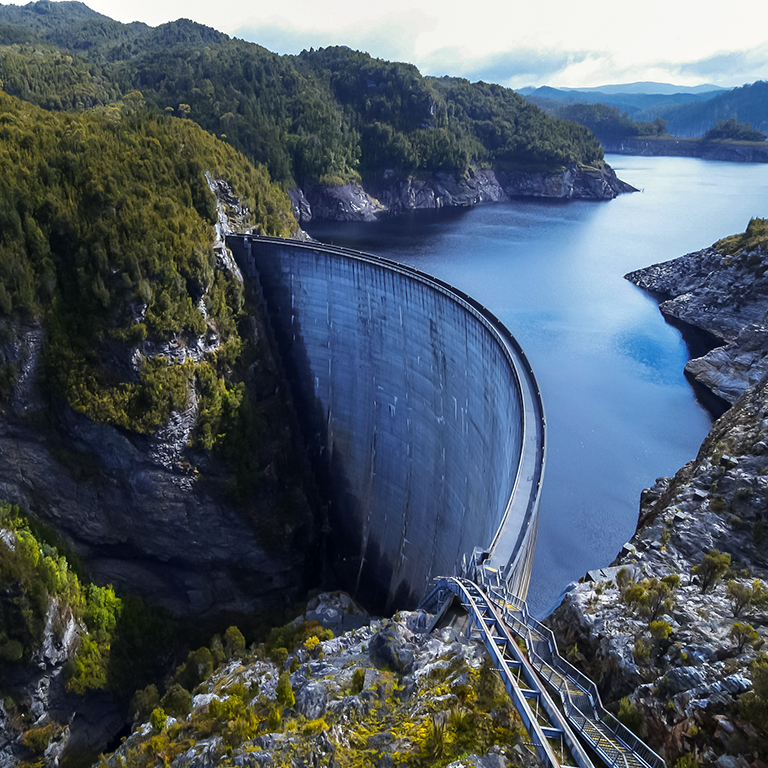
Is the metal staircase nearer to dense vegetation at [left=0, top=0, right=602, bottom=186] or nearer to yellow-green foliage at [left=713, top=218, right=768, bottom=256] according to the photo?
yellow-green foliage at [left=713, top=218, right=768, bottom=256]

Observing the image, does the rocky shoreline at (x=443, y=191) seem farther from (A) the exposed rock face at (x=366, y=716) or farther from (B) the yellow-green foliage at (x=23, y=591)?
(A) the exposed rock face at (x=366, y=716)

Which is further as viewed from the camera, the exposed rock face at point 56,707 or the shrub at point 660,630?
the exposed rock face at point 56,707

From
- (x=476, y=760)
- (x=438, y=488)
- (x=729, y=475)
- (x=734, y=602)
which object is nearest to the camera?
(x=476, y=760)

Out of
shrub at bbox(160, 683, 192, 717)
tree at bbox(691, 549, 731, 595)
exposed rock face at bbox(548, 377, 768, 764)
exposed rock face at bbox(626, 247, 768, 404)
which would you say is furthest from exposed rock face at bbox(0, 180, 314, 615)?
exposed rock face at bbox(626, 247, 768, 404)

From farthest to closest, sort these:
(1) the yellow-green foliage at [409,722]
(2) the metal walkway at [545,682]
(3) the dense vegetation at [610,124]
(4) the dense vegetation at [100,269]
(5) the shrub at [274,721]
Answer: (3) the dense vegetation at [610,124], (4) the dense vegetation at [100,269], (5) the shrub at [274,721], (1) the yellow-green foliage at [409,722], (2) the metal walkway at [545,682]

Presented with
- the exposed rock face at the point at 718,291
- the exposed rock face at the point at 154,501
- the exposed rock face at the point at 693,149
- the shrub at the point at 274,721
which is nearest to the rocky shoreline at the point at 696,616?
the shrub at the point at 274,721

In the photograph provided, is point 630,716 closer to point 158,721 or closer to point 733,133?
point 158,721

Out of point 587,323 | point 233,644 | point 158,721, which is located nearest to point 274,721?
point 158,721

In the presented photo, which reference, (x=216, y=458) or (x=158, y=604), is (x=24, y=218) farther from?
(x=158, y=604)

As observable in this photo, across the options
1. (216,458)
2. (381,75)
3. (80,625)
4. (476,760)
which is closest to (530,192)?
(381,75)
